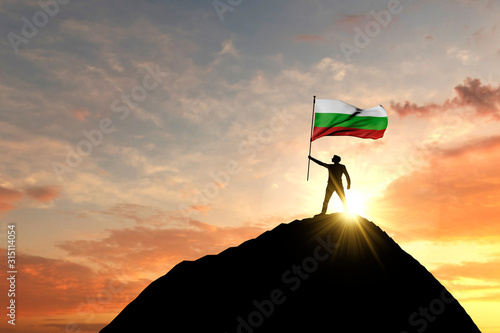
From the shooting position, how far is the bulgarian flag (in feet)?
60.7

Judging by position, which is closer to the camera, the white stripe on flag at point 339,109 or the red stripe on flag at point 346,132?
the red stripe on flag at point 346,132

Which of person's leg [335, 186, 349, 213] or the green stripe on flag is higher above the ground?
the green stripe on flag

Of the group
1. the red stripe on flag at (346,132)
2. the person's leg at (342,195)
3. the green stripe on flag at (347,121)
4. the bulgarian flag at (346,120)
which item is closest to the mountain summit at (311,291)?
the person's leg at (342,195)

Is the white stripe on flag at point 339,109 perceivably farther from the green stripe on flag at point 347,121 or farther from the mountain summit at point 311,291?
the mountain summit at point 311,291

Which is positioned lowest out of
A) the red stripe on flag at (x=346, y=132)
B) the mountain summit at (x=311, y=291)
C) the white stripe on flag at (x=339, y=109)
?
the mountain summit at (x=311, y=291)

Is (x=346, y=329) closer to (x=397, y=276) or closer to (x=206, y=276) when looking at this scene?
(x=397, y=276)

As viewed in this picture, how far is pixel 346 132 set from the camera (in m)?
19.1

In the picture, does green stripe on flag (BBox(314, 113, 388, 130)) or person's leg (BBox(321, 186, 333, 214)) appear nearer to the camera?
person's leg (BBox(321, 186, 333, 214))

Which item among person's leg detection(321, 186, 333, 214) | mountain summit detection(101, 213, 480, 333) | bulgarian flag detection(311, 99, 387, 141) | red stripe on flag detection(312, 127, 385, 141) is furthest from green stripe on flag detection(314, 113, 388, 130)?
mountain summit detection(101, 213, 480, 333)

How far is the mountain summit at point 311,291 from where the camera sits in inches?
592

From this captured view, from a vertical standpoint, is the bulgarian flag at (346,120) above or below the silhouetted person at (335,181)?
above

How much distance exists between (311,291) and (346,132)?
6.83 m

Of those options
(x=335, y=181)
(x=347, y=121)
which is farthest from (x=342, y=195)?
(x=347, y=121)

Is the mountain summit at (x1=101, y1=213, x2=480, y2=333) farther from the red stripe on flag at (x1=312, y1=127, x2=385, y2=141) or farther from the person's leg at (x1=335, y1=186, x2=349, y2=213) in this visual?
the red stripe on flag at (x1=312, y1=127, x2=385, y2=141)
